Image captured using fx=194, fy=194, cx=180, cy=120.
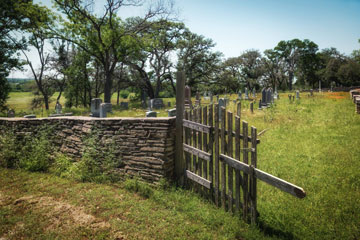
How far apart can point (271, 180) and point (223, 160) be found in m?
0.87

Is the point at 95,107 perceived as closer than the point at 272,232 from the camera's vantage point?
No

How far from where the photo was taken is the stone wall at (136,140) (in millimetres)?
4117

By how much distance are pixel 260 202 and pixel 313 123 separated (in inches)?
300

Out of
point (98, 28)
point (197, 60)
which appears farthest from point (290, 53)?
point (98, 28)

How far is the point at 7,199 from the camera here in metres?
4.01

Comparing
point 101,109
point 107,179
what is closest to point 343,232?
point 107,179

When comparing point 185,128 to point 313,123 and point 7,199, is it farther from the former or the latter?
point 313,123

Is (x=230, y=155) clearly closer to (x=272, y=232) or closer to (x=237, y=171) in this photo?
(x=237, y=171)

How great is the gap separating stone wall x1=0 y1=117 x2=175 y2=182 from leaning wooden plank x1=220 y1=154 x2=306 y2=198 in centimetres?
131

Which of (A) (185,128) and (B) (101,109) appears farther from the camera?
(B) (101,109)

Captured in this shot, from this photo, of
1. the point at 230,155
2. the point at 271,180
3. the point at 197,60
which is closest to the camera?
the point at 271,180

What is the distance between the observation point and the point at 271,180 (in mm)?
2705

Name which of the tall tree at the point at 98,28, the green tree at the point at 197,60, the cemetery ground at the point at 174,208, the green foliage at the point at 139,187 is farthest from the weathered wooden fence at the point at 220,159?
the green tree at the point at 197,60

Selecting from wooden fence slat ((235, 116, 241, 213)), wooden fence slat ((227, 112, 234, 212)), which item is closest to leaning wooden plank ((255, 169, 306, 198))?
wooden fence slat ((235, 116, 241, 213))
